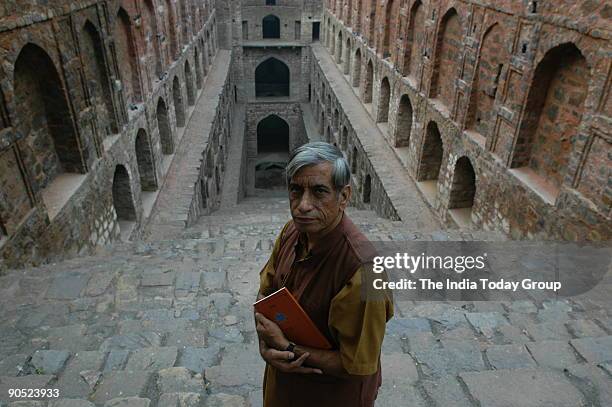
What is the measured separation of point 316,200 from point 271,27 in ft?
84.6

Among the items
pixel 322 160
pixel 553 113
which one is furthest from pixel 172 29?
pixel 322 160

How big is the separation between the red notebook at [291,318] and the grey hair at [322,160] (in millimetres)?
506

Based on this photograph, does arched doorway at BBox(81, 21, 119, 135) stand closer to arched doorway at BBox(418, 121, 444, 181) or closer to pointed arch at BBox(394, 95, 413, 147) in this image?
arched doorway at BBox(418, 121, 444, 181)

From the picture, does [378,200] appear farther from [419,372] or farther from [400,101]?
[419,372]

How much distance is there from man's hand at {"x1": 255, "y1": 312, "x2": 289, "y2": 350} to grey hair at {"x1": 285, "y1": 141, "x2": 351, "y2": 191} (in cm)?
66

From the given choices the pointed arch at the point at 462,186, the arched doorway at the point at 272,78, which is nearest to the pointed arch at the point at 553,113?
the pointed arch at the point at 462,186

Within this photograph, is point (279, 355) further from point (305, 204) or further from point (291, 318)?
point (305, 204)

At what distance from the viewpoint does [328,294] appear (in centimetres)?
187

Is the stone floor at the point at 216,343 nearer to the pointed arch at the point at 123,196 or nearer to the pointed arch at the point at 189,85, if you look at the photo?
the pointed arch at the point at 123,196

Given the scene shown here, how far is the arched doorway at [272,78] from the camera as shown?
26906mm

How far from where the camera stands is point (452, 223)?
866cm

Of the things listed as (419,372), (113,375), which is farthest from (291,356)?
(113,375)

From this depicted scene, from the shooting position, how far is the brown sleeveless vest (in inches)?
72.9

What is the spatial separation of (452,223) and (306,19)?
62.1 feet
